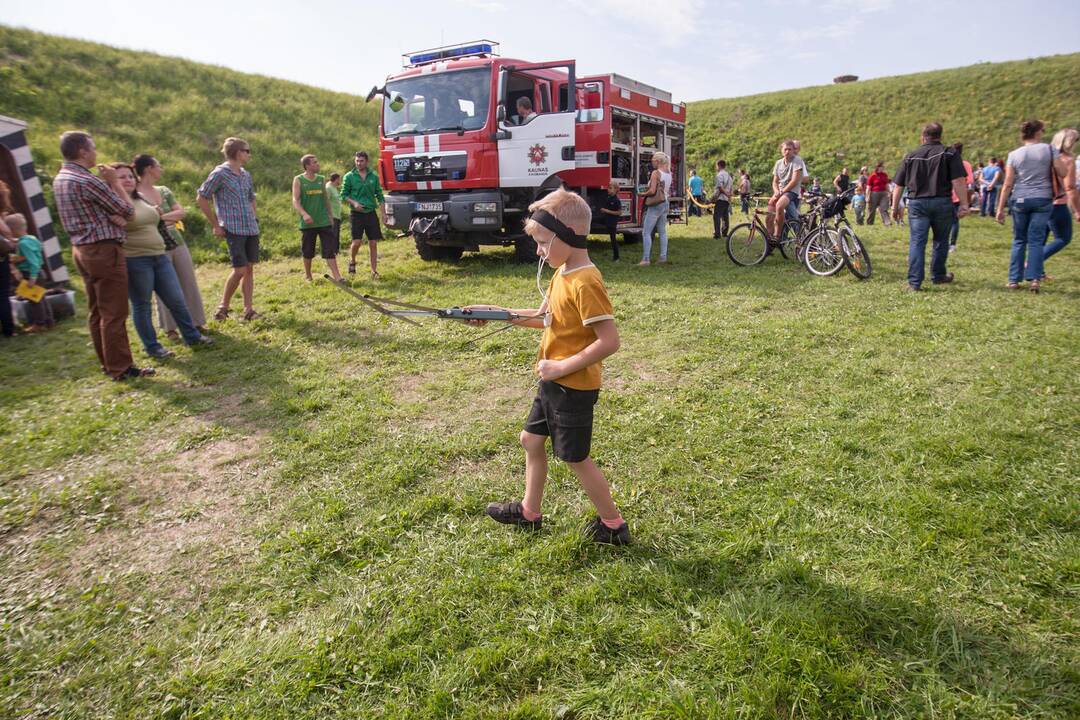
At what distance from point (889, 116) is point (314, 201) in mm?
37152

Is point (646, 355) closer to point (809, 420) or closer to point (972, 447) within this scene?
point (809, 420)

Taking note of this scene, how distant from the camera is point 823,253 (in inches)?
357

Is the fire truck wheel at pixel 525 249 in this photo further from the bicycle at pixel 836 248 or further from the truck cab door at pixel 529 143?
the bicycle at pixel 836 248

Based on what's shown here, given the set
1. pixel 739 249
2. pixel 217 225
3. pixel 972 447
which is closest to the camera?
pixel 972 447

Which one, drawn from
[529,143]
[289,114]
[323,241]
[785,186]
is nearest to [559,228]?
[323,241]

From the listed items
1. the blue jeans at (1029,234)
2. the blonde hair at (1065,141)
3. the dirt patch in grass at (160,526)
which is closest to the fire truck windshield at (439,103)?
the dirt patch in grass at (160,526)

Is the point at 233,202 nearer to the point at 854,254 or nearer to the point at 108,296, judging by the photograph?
the point at 108,296

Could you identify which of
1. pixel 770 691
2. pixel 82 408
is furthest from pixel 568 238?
pixel 82 408

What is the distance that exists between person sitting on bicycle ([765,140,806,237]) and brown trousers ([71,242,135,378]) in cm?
912

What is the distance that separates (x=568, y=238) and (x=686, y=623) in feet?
5.46

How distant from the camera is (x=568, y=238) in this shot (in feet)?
8.11

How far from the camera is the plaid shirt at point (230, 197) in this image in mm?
6750

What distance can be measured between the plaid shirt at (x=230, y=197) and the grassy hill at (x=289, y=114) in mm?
6855

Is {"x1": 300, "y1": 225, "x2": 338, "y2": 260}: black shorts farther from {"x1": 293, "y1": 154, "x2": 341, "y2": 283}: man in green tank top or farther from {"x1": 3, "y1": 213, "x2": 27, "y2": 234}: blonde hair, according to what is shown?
{"x1": 3, "y1": 213, "x2": 27, "y2": 234}: blonde hair
